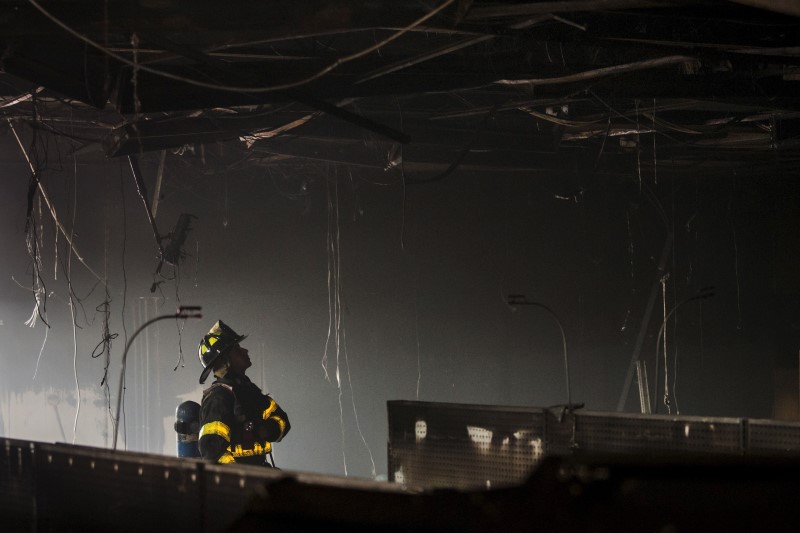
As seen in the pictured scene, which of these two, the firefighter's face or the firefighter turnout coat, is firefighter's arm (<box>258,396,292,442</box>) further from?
the firefighter's face

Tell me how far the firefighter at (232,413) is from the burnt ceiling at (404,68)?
1392 millimetres

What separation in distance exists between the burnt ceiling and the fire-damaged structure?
16 mm

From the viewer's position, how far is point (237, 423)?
507 centimetres

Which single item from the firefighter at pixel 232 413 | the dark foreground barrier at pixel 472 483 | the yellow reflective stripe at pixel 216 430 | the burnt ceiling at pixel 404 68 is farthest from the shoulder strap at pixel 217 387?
the burnt ceiling at pixel 404 68

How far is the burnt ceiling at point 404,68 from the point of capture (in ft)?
10.8

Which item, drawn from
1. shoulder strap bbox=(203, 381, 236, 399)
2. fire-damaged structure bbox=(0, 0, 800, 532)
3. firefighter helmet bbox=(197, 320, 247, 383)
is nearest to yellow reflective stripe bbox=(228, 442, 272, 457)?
shoulder strap bbox=(203, 381, 236, 399)

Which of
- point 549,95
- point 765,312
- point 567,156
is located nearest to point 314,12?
point 549,95

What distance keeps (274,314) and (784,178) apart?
5.09m

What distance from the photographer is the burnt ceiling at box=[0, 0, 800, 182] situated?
129 inches

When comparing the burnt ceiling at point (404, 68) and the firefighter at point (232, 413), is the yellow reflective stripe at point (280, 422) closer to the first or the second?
the firefighter at point (232, 413)

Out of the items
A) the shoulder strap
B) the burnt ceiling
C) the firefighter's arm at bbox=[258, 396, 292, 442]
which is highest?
the burnt ceiling

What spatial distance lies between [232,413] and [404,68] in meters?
2.31

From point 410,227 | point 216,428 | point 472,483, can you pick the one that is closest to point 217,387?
point 216,428

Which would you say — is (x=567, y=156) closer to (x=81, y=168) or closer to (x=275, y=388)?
(x=275, y=388)
